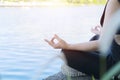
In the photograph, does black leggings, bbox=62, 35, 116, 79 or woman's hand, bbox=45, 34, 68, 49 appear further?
black leggings, bbox=62, 35, 116, 79

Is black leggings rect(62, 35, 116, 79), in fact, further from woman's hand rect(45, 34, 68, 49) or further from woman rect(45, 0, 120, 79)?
woman's hand rect(45, 34, 68, 49)

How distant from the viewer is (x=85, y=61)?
1.73m

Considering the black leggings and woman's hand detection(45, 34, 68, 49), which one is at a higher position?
woman's hand detection(45, 34, 68, 49)

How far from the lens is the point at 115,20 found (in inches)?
23.0

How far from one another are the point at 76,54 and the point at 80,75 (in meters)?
0.27

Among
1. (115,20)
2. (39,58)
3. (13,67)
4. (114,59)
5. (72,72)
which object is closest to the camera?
(115,20)

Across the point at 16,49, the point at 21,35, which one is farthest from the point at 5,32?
the point at 16,49

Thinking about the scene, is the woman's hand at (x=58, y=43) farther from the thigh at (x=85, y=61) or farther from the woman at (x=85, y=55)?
the thigh at (x=85, y=61)

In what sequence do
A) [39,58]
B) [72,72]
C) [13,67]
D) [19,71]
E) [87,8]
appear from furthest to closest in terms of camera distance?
[87,8], [39,58], [13,67], [19,71], [72,72]

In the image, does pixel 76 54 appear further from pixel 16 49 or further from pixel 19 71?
pixel 16 49

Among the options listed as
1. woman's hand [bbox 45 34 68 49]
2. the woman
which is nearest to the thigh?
the woman

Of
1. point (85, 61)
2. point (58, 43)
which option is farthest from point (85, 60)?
point (58, 43)

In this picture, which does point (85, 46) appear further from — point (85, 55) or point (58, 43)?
point (58, 43)

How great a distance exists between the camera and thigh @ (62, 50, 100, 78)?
1.70 meters
